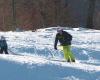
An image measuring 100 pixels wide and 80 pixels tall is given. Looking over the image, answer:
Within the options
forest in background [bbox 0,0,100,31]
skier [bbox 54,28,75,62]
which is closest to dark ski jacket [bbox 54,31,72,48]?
skier [bbox 54,28,75,62]

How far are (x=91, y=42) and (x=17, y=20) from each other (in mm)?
26231

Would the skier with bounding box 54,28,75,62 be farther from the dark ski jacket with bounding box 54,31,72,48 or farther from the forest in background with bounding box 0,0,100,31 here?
the forest in background with bounding box 0,0,100,31

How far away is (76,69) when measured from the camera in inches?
699

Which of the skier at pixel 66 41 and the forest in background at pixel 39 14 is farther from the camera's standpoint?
the forest in background at pixel 39 14

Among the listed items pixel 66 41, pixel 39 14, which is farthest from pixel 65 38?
pixel 39 14


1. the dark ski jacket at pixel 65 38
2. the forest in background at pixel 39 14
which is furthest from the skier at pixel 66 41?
the forest in background at pixel 39 14

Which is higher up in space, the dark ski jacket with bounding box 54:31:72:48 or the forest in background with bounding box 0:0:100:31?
the dark ski jacket with bounding box 54:31:72:48

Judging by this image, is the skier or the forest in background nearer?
the skier

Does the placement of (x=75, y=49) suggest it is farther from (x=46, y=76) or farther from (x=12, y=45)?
(x=46, y=76)

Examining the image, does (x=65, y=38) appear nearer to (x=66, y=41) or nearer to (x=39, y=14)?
(x=66, y=41)

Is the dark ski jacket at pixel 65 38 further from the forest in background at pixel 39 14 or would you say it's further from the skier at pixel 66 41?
the forest in background at pixel 39 14

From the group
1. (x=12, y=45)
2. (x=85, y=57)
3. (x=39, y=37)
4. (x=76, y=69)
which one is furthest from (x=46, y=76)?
(x=39, y=37)

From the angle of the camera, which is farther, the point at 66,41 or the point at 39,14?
the point at 39,14

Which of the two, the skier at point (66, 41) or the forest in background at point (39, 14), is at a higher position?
the skier at point (66, 41)
